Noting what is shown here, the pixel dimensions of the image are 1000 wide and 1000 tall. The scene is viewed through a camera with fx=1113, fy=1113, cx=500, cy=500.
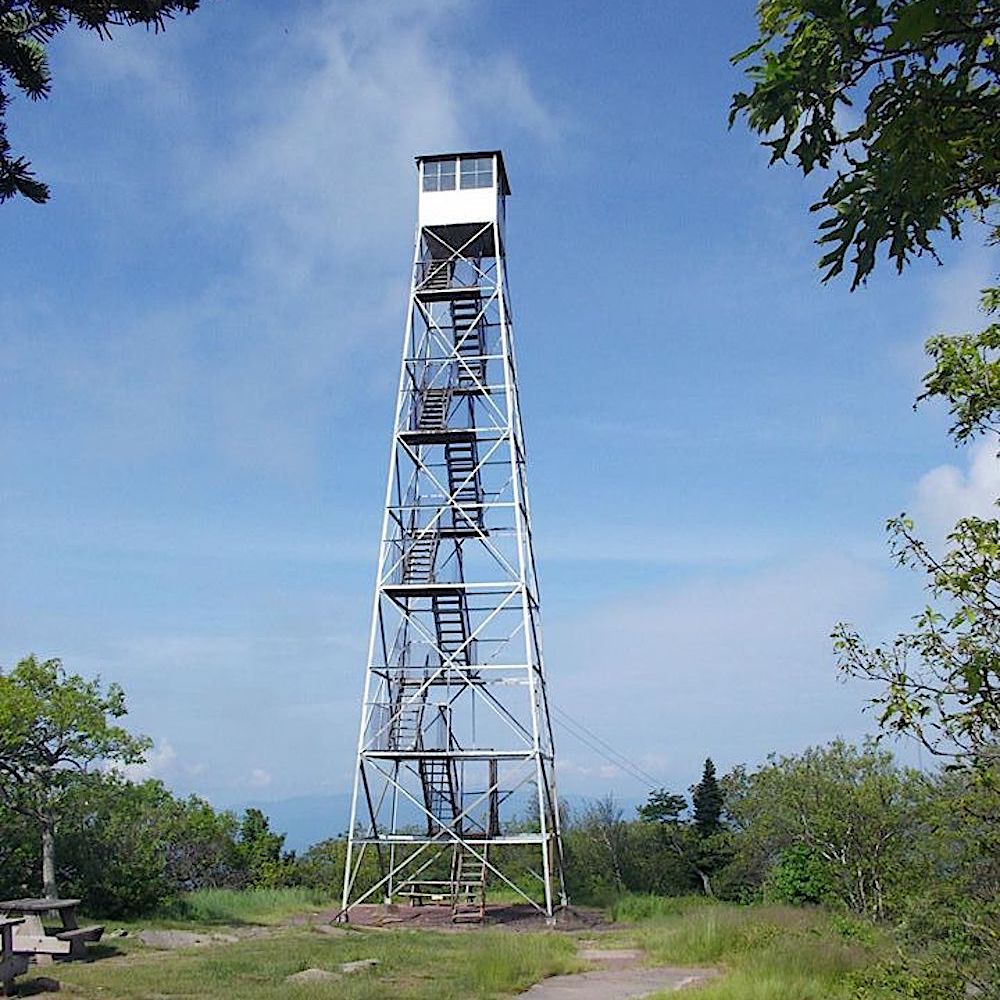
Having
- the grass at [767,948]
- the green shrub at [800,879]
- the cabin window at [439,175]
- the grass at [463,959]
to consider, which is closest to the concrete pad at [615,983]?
the grass at [463,959]

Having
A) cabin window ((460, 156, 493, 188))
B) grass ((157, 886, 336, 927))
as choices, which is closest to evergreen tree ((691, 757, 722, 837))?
grass ((157, 886, 336, 927))

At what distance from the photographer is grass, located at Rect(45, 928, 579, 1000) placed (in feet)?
38.1

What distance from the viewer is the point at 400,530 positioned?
2162 centimetres

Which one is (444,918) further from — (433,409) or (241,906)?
(433,409)

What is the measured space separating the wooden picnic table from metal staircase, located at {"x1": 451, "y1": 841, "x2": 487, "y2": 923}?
6643 mm

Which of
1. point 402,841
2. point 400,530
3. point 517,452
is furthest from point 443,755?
point 517,452

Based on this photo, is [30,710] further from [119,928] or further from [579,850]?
[579,850]

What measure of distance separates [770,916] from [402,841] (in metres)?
6.87

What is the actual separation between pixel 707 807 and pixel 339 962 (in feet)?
50.8

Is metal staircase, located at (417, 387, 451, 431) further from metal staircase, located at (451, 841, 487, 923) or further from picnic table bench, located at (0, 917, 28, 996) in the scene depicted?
picnic table bench, located at (0, 917, 28, 996)

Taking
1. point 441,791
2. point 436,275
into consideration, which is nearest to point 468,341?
point 436,275

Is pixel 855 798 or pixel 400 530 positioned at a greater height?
pixel 400 530

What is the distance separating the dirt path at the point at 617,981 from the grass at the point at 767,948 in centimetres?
49

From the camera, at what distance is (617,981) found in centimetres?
1332
